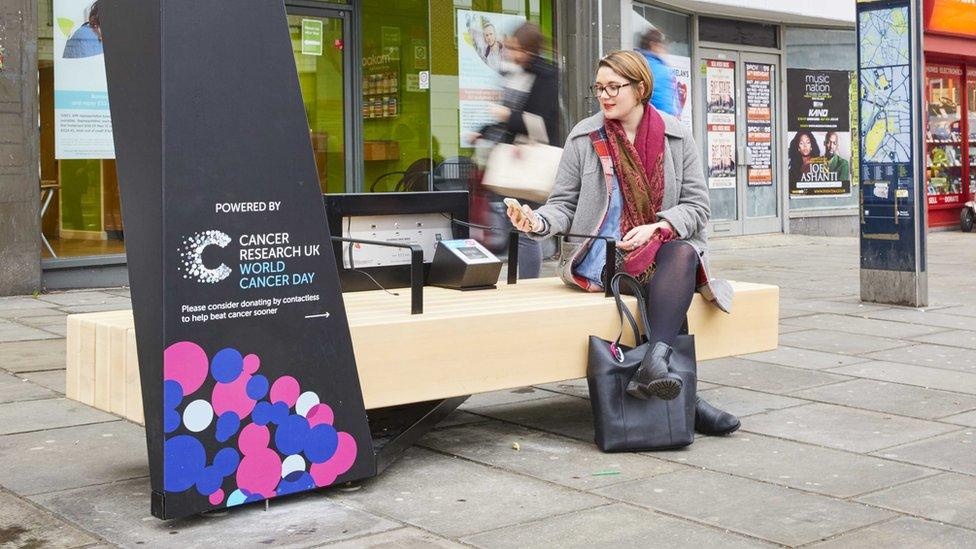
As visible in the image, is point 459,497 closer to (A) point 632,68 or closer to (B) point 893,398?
(A) point 632,68

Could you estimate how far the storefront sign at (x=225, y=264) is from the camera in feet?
12.4

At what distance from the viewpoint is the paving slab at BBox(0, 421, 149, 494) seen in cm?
444

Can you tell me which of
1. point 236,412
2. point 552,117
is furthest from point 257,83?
point 552,117

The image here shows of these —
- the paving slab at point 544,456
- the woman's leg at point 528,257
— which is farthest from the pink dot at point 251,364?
the woman's leg at point 528,257

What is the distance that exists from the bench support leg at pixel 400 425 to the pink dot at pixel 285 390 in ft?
1.54

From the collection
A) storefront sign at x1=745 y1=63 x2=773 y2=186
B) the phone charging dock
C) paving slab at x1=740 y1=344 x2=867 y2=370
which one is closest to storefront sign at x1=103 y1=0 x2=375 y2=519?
the phone charging dock

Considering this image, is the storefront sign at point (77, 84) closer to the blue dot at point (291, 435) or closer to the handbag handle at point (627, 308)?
the handbag handle at point (627, 308)

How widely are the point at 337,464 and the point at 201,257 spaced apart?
87cm

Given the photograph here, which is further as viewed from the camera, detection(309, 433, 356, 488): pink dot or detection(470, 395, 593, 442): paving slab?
detection(470, 395, 593, 442): paving slab

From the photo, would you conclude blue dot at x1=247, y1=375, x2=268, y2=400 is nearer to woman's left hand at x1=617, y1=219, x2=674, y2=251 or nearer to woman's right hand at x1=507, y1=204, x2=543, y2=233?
woman's right hand at x1=507, y1=204, x2=543, y2=233

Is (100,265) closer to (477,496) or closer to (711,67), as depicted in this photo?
(477,496)

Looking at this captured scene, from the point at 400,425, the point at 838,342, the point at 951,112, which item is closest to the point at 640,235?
the point at 400,425

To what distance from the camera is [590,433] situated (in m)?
5.23

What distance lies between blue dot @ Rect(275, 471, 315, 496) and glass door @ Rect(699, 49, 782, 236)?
13002mm
